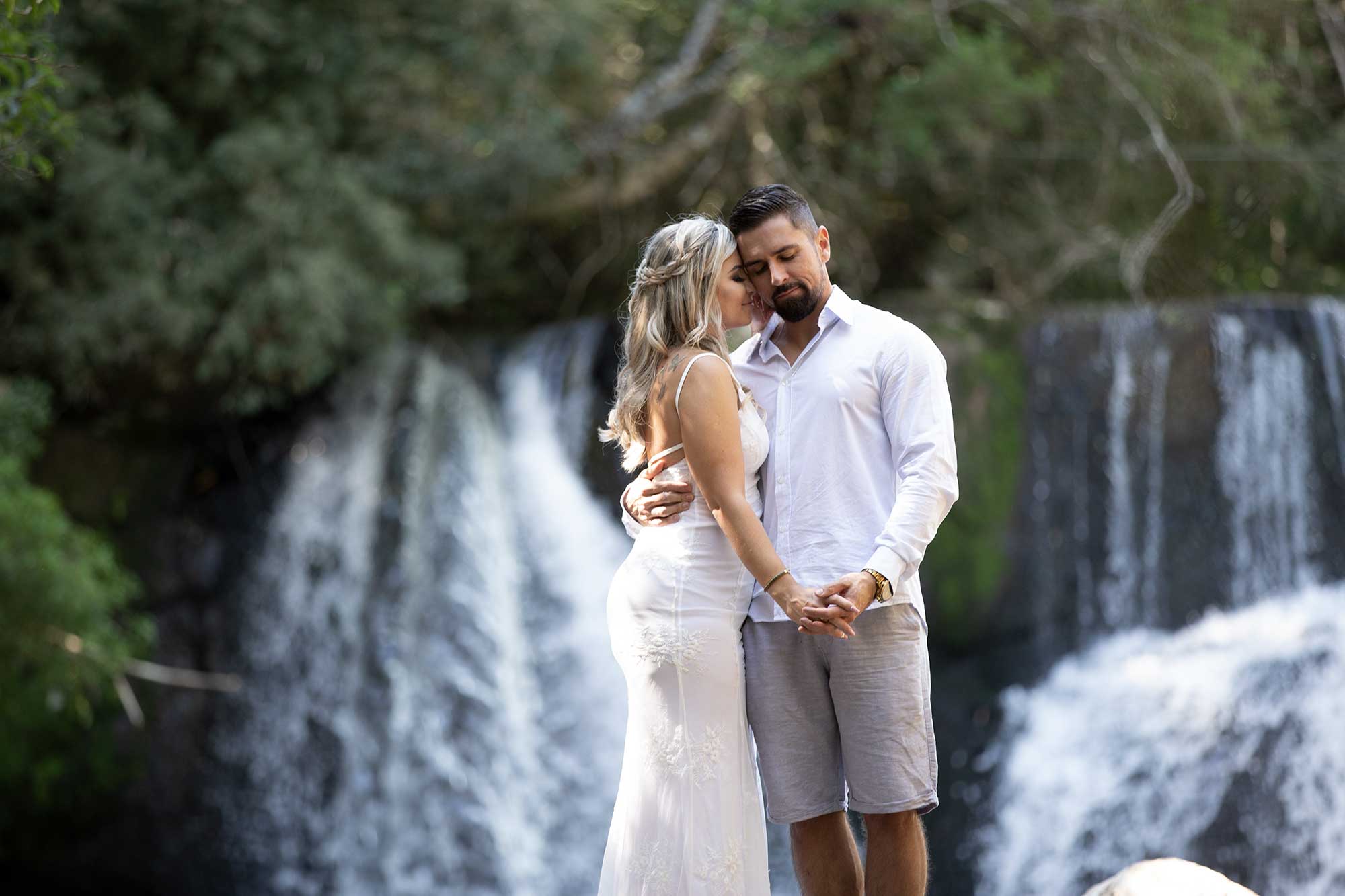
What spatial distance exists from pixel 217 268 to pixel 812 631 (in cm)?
499

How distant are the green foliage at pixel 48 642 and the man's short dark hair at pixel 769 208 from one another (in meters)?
4.35

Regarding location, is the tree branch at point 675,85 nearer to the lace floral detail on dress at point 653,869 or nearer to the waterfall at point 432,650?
the waterfall at point 432,650

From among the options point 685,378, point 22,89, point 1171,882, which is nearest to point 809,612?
point 685,378

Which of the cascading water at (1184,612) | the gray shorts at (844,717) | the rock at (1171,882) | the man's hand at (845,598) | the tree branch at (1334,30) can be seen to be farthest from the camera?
the tree branch at (1334,30)

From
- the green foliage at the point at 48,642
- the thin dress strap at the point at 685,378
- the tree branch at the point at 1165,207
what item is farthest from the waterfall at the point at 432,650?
the thin dress strap at the point at 685,378

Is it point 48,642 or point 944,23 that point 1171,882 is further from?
point 944,23

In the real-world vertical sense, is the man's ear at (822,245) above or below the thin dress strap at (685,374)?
above

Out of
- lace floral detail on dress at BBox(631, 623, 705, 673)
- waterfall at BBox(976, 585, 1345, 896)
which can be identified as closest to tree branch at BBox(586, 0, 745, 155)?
waterfall at BBox(976, 585, 1345, 896)

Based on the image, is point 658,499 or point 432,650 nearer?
point 658,499

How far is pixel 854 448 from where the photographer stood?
8.29 ft

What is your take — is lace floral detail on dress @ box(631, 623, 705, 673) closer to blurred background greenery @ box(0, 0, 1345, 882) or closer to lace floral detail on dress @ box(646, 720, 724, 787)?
lace floral detail on dress @ box(646, 720, 724, 787)

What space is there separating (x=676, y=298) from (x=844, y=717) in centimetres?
86

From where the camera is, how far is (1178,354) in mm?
6641

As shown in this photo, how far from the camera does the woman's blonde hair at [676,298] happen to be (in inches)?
99.4
